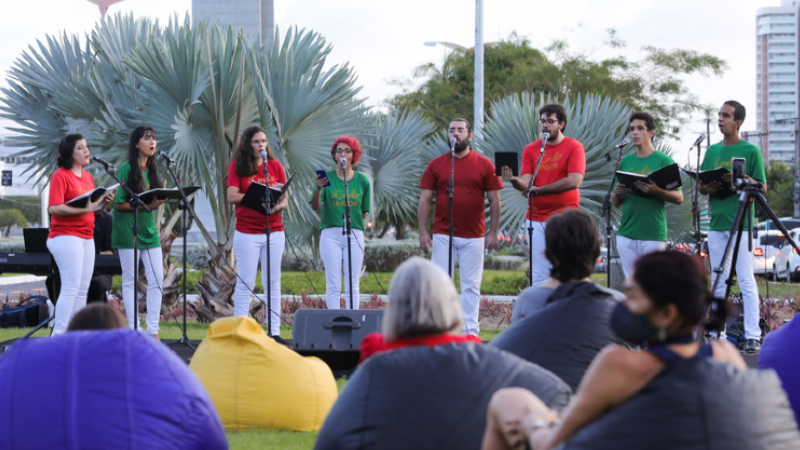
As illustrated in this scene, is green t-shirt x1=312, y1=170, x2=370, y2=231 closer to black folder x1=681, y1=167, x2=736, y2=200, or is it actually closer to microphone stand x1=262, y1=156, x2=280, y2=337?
microphone stand x1=262, y1=156, x2=280, y2=337

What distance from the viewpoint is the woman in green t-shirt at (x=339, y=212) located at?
8203 mm

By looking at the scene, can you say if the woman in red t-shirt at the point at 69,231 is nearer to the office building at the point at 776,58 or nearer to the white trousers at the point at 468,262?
the white trousers at the point at 468,262

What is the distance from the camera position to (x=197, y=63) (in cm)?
964

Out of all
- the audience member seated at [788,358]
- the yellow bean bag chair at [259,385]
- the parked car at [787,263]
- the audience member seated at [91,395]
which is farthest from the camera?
the parked car at [787,263]

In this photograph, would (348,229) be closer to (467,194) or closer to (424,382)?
(467,194)

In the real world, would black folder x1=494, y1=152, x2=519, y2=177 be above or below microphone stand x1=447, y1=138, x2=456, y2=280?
above

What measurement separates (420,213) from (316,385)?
347 cm

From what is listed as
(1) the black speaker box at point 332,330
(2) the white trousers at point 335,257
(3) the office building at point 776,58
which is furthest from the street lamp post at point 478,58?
(3) the office building at point 776,58

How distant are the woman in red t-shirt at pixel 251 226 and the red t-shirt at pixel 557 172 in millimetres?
2265

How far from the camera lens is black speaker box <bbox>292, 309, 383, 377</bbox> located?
623 cm

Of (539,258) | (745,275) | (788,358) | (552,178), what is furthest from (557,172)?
(788,358)

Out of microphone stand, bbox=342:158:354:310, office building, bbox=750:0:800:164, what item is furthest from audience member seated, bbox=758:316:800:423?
office building, bbox=750:0:800:164

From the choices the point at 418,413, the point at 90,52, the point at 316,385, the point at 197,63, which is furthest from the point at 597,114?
the point at 418,413

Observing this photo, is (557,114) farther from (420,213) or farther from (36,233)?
(36,233)
